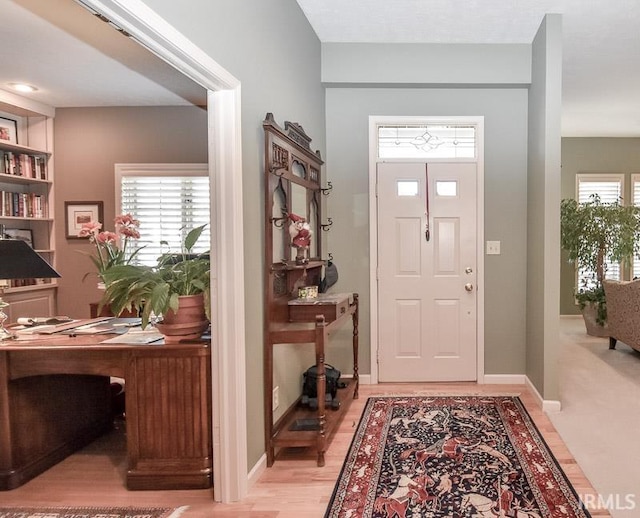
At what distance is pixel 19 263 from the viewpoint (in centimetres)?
244

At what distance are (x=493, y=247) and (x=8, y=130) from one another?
187 inches

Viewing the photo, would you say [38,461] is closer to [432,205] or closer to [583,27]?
[432,205]

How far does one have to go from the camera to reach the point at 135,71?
386 cm

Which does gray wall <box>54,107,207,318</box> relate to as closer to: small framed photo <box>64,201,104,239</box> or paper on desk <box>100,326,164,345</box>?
small framed photo <box>64,201,104,239</box>

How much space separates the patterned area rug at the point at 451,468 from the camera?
87.2 inches

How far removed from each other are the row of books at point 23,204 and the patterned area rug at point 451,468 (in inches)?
150

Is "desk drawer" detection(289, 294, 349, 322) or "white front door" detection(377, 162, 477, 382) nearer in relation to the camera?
"desk drawer" detection(289, 294, 349, 322)

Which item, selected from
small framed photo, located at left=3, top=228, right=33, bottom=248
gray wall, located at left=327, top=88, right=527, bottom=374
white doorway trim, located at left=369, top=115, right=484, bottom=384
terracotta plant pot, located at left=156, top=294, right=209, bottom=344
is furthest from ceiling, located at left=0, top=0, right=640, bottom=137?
terracotta plant pot, located at left=156, top=294, right=209, bottom=344

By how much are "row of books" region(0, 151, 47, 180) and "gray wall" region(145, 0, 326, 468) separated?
2.97 metres

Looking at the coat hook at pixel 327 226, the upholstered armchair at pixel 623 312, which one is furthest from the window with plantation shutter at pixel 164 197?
the upholstered armchair at pixel 623 312

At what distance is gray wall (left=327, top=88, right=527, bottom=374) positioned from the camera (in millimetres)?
4125

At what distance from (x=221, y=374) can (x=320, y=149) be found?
7.90ft

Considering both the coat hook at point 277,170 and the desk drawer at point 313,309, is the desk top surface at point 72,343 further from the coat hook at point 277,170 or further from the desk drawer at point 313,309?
the coat hook at point 277,170

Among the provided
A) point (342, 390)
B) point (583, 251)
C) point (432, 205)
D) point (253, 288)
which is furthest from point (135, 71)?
point (583, 251)
